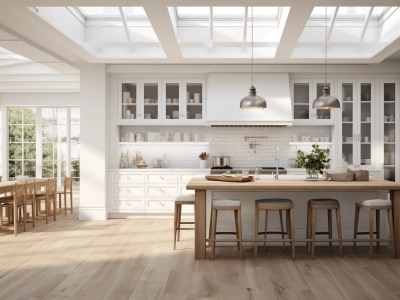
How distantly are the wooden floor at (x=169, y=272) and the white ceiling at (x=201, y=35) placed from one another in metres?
3.04

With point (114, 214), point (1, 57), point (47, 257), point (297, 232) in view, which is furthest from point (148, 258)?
point (1, 57)

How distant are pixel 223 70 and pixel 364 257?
4566 millimetres

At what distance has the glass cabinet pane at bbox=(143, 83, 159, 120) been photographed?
942 centimetres

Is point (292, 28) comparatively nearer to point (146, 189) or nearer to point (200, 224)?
point (200, 224)

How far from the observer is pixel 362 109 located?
925 centimetres

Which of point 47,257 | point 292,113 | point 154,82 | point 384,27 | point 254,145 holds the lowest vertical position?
point 47,257

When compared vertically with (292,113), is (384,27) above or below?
above

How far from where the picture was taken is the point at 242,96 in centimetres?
906

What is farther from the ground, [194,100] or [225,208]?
[194,100]

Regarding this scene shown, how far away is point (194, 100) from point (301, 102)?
6.99ft

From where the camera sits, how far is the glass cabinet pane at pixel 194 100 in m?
9.42

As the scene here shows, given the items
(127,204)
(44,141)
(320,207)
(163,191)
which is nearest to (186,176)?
(163,191)

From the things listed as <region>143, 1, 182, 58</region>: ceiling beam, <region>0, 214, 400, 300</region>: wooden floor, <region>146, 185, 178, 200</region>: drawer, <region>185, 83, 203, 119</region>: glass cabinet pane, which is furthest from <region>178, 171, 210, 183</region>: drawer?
<region>143, 1, 182, 58</region>: ceiling beam

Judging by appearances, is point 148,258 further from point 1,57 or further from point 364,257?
point 1,57
